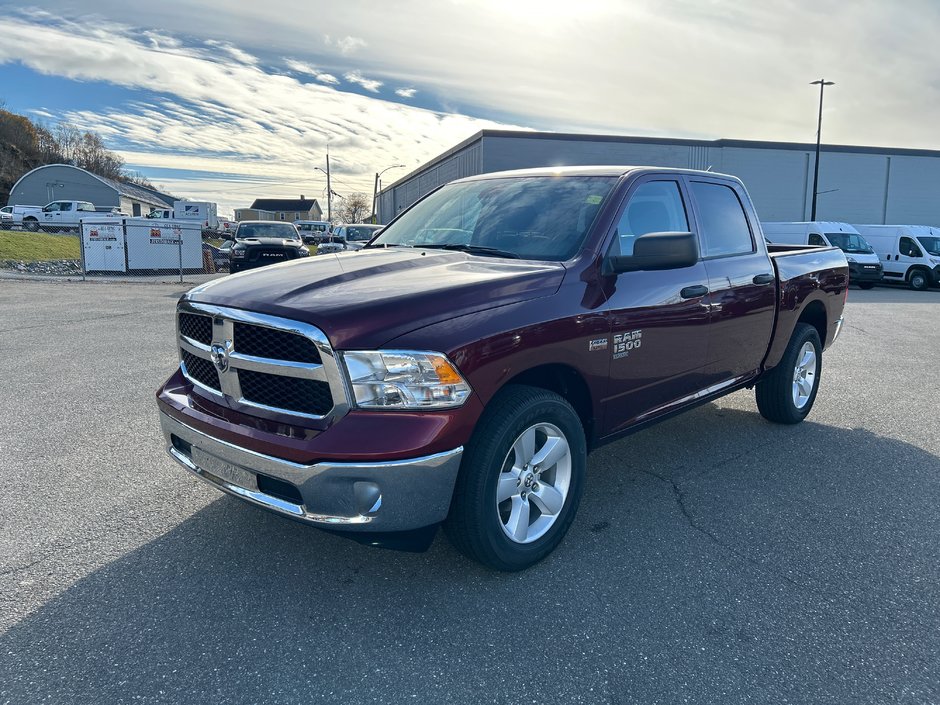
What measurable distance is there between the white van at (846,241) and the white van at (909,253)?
24.5 inches

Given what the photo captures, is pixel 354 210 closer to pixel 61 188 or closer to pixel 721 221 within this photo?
pixel 61 188

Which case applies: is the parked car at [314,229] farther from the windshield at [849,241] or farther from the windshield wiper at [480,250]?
the windshield wiper at [480,250]

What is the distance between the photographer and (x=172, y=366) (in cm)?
762

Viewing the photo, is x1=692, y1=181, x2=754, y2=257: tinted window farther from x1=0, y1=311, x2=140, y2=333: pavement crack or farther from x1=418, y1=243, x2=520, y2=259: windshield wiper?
x1=0, y1=311, x2=140, y2=333: pavement crack

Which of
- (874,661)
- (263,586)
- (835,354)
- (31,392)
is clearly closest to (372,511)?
(263,586)

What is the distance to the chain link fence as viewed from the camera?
71.4 feet

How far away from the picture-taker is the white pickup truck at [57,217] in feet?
130

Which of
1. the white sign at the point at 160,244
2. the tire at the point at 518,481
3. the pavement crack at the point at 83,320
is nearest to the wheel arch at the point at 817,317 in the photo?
the tire at the point at 518,481

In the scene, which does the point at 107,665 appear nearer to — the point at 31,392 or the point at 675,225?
the point at 675,225

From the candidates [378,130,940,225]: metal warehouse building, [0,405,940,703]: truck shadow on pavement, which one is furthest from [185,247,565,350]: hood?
[378,130,940,225]: metal warehouse building

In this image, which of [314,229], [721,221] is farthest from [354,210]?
[721,221]

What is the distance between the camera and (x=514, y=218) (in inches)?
158

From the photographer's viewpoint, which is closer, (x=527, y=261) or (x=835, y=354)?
(x=527, y=261)

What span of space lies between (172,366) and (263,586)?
5181mm
